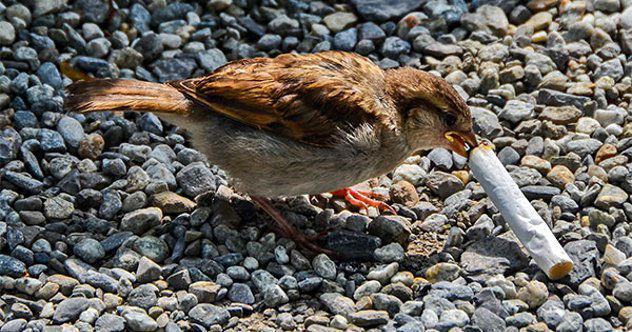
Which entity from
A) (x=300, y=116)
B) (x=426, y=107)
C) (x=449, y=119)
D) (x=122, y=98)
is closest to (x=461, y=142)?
(x=449, y=119)

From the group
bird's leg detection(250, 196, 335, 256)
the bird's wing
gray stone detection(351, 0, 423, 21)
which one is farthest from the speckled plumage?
gray stone detection(351, 0, 423, 21)

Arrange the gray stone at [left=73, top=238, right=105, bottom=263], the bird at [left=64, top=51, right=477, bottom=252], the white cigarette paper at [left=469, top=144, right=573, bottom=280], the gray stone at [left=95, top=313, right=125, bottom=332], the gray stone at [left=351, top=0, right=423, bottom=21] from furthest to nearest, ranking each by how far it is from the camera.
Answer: the gray stone at [left=351, top=0, right=423, bottom=21] → the bird at [left=64, top=51, right=477, bottom=252] → the gray stone at [left=73, top=238, right=105, bottom=263] → the white cigarette paper at [left=469, top=144, right=573, bottom=280] → the gray stone at [left=95, top=313, right=125, bottom=332]

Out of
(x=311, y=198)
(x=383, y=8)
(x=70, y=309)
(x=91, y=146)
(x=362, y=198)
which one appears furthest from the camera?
(x=383, y=8)

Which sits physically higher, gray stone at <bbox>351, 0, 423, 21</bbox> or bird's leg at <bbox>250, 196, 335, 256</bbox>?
gray stone at <bbox>351, 0, 423, 21</bbox>

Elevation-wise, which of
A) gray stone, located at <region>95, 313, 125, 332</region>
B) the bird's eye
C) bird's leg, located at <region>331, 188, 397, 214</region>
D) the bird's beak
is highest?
the bird's eye

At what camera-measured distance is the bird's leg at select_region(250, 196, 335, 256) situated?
6613mm

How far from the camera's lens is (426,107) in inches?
266

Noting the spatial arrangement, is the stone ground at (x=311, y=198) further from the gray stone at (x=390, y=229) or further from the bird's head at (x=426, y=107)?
the bird's head at (x=426, y=107)

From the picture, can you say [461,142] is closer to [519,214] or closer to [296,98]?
[519,214]

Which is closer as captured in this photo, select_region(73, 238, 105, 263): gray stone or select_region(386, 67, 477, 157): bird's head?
select_region(73, 238, 105, 263): gray stone

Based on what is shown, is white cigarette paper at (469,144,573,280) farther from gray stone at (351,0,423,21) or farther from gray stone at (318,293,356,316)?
gray stone at (351,0,423,21)

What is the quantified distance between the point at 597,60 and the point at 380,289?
2.95 meters

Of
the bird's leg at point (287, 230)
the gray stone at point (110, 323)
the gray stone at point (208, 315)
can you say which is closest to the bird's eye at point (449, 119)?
the bird's leg at point (287, 230)

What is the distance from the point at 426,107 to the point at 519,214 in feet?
2.84
